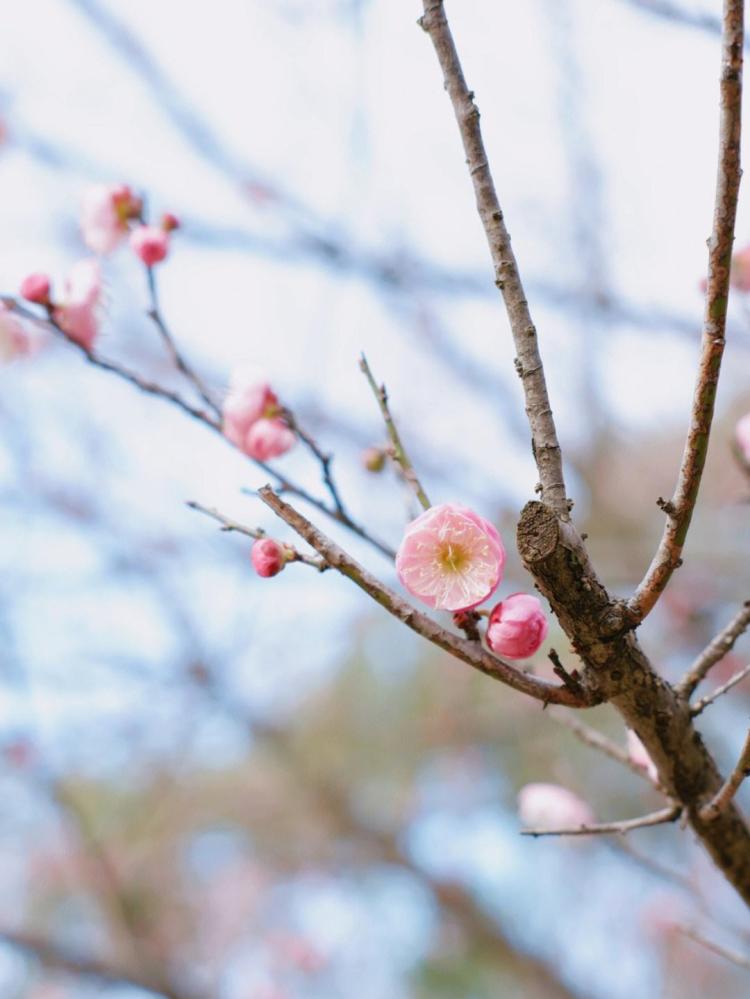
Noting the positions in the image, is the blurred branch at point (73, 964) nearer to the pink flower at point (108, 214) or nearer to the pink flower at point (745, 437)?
the pink flower at point (108, 214)

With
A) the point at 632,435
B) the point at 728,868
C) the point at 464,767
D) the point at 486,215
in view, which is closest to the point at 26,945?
the point at 728,868

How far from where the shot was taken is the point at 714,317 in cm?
56

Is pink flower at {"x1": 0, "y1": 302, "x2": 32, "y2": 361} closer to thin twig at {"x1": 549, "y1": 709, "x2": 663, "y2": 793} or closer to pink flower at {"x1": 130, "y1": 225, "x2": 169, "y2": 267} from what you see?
pink flower at {"x1": 130, "y1": 225, "x2": 169, "y2": 267}

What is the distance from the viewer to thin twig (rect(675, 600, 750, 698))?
27.1 inches

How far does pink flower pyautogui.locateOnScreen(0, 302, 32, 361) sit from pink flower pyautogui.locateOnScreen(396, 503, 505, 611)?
0.77 meters

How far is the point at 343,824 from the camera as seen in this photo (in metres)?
2.65

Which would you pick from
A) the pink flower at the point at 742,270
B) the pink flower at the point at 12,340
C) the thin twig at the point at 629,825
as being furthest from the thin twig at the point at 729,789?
the pink flower at the point at 12,340

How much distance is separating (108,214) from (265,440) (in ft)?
1.42

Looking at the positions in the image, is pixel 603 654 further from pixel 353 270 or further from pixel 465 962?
pixel 465 962

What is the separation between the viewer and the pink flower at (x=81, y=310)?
104 cm

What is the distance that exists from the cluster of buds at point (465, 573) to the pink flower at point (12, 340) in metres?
0.77

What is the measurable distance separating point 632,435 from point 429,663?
2.14 metres

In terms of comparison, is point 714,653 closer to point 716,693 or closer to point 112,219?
point 716,693

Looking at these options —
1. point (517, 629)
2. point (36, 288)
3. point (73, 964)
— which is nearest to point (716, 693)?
point (517, 629)
